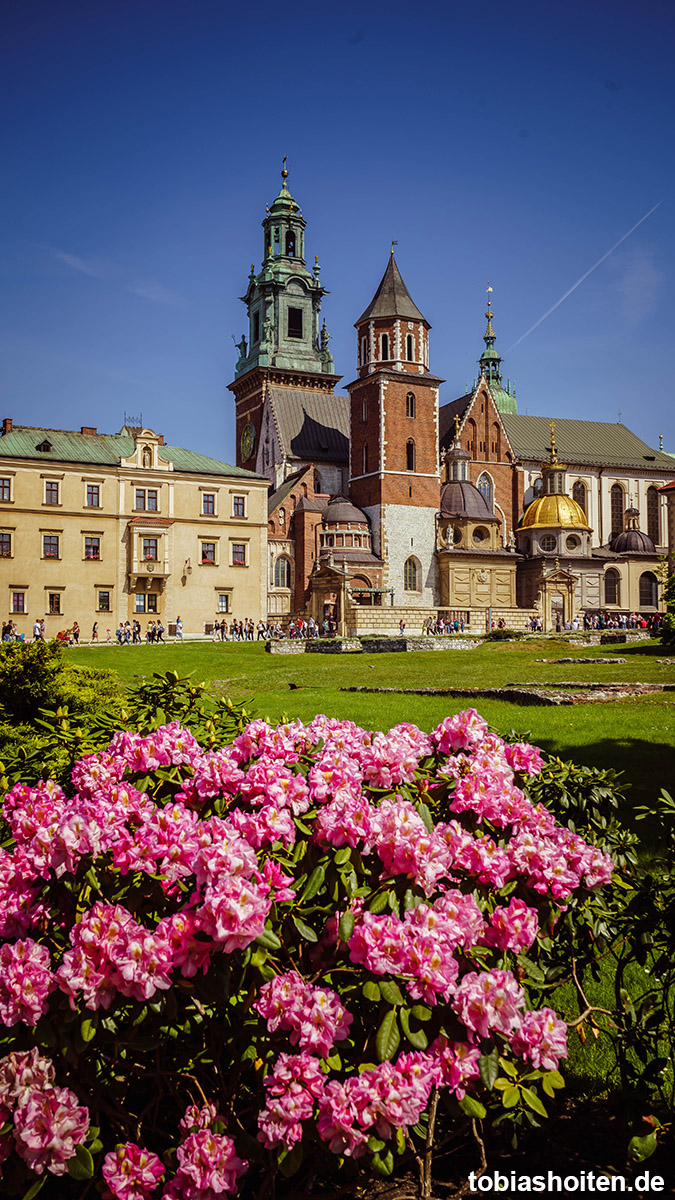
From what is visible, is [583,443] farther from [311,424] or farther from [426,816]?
[426,816]

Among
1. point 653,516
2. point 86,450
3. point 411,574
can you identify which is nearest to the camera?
point 86,450

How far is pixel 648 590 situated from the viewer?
63188 mm

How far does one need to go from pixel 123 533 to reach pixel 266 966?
45.7 meters

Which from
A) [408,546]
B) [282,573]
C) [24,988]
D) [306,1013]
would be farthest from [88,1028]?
[282,573]

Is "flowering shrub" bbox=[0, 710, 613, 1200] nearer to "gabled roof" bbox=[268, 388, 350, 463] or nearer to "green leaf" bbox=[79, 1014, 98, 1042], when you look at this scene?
"green leaf" bbox=[79, 1014, 98, 1042]

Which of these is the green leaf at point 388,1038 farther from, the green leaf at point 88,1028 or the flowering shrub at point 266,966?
the green leaf at point 88,1028

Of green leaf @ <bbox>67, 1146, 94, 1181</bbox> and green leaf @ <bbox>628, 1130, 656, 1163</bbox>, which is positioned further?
green leaf @ <bbox>628, 1130, 656, 1163</bbox>

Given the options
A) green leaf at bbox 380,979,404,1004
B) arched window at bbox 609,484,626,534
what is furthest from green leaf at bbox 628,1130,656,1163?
arched window at bbox 609,484,626,534

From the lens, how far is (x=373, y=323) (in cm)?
5766

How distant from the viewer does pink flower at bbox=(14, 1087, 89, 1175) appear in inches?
99.7

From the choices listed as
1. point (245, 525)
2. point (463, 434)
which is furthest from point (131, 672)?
point (463, 434)

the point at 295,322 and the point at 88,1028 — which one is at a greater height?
the point at 295,322

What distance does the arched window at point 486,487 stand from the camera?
2469 inches

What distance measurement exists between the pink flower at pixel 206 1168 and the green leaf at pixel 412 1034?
63cm
